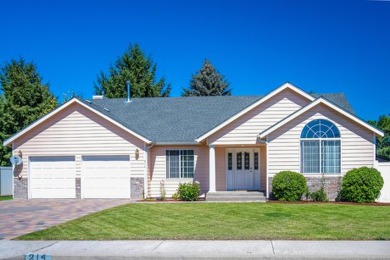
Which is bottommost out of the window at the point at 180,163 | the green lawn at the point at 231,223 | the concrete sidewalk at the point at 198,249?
the green lawn at the point at 231,223

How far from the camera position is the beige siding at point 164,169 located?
75.4 feet

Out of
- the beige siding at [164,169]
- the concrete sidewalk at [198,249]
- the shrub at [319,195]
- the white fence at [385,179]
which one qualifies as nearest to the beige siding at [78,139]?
the beige siding at [164,169]

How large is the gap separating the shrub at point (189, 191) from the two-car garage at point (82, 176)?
2.74 metres

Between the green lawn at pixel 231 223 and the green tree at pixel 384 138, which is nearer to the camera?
the green lawn at pixel 231 223

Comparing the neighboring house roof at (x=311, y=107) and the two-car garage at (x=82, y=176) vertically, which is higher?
the neighboring house roof at (x=311, y=107)

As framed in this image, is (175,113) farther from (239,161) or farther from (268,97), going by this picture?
(268,97)

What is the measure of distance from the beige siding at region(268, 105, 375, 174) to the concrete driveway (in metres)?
7.34

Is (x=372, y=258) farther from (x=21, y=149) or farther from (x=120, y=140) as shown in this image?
(x=21, y=149)

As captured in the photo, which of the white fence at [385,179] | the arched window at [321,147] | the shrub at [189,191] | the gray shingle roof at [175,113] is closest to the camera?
the white fence at [385,179]

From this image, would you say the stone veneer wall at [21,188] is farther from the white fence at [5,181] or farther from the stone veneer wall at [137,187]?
the stone veneer wall at [137,187]

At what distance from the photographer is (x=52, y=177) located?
23.0m

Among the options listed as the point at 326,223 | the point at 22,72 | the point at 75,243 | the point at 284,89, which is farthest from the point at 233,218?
the point at 22,72

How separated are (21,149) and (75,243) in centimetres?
1376

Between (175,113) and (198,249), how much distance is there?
662 inches
